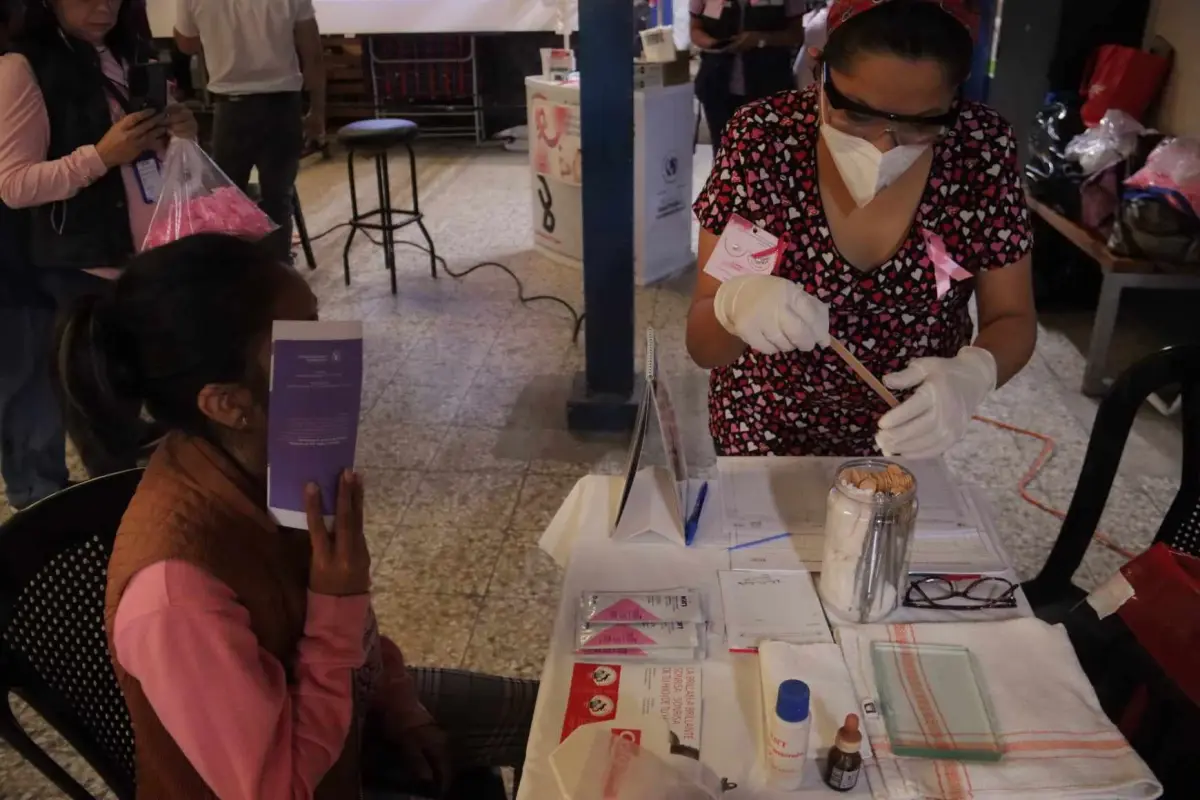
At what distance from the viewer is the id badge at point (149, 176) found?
207 centimetres

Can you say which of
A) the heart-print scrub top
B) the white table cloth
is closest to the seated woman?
the white table cloth

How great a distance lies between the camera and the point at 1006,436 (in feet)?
9.28

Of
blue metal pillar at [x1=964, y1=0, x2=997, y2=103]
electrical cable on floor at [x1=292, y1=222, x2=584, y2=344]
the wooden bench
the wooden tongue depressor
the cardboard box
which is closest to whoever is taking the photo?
the wooden tongue depressor

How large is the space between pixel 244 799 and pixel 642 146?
3384mm

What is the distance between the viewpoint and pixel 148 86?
2088 millimetres

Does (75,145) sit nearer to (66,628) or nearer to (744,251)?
(66,628)

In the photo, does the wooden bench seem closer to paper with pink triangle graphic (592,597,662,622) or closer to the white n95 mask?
the white n95 mask

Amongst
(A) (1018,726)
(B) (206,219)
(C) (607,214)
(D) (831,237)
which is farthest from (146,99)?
(A) (1018,726)

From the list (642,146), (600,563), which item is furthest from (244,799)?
(642,146)

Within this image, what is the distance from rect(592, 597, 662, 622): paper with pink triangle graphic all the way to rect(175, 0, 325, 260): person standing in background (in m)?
2.49

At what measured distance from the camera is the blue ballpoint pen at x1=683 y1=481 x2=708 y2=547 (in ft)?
3.90

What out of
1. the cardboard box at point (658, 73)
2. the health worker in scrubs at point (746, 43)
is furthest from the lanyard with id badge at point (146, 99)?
the health worker in scrubs at point (746, 43)

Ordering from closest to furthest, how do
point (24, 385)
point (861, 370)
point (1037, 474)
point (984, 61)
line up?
Answer: point (861, 370)
point (24, 385)
point (1037, 474)
point (984, 61)

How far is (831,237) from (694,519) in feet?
1.40
